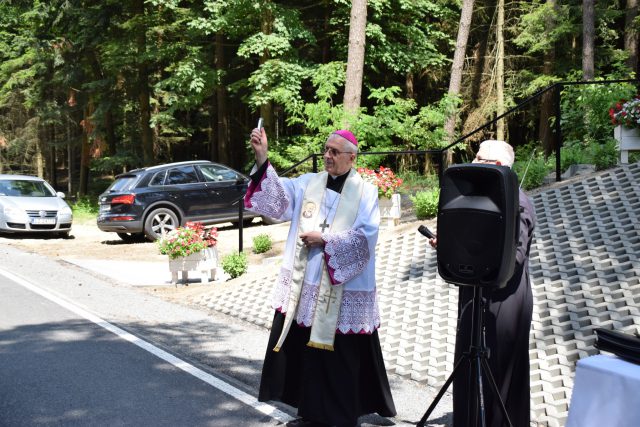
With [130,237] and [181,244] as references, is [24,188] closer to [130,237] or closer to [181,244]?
[130,237]

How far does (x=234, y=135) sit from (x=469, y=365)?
109 feet

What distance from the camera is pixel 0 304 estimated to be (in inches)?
379

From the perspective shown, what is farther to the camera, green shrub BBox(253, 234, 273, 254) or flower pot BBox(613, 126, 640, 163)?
green shrub BBox(253, 234, 273, 254)

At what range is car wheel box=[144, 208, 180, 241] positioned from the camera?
18078 millimetres

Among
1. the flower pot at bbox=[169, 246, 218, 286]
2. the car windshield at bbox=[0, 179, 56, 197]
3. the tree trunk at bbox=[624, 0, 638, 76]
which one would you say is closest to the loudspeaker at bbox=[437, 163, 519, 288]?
the flower pot at bbox=[169, 246, 218, 286]

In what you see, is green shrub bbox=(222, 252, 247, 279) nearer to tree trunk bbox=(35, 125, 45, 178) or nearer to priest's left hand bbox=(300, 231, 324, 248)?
priest's left hand bbox=(300, 231, 324, 248)

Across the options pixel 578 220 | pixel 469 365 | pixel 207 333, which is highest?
pixel 578 220

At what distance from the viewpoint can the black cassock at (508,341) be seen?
4395mm

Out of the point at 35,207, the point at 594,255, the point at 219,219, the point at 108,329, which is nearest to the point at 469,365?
the point at 594,255

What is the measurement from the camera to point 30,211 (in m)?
19.8

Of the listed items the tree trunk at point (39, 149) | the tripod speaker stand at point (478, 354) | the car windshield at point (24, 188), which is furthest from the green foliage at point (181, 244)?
the tree trunk at point (39, 149)

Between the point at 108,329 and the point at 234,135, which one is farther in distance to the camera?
the point at 234,135

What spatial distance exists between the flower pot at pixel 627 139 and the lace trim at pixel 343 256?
7.54 m

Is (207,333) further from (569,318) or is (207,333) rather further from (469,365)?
(469,365)
